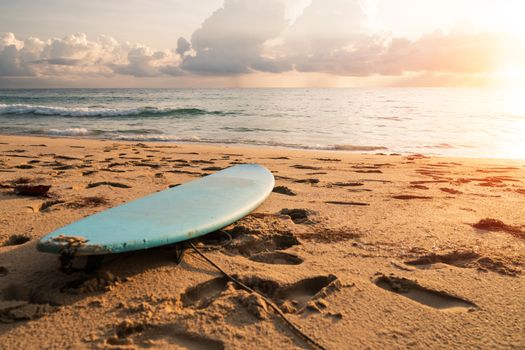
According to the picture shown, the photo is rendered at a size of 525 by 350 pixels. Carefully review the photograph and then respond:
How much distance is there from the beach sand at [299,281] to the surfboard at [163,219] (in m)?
0.16

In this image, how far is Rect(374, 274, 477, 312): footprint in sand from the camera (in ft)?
5.45

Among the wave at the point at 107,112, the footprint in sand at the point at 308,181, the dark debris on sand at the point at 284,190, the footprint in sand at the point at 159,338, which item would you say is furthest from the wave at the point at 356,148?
the wave at the point at 107,112

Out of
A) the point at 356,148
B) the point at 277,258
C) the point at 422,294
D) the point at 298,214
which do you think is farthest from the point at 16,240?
the point at 356,148

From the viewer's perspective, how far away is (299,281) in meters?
1.84

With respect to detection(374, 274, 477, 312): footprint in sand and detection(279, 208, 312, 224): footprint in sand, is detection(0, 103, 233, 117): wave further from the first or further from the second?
detection(374, 274, 477, 312): footprint in sand

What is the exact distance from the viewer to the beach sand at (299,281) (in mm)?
1431

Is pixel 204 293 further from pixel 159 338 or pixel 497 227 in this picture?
pixel 497 227

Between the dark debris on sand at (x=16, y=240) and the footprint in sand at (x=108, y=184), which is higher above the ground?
the footprint in sand at (x=108, y=184)

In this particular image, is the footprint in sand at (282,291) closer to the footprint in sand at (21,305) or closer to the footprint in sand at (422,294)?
the footprint in sand at (422,294)

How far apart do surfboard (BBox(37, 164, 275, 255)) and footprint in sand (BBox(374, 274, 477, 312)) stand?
0.99 metres

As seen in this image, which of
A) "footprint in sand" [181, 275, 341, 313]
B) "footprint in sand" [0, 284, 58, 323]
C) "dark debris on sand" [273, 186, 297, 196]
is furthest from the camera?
"dark debris on sand" [273, 186, 297, 196]

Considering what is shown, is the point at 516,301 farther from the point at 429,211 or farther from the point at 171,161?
the point at 171,161

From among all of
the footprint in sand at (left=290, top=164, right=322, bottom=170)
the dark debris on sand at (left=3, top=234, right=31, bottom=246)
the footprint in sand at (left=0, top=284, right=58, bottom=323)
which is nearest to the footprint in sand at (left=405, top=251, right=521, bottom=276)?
the footprint in sand at (left=0, top=284, right=58, bottom=323)

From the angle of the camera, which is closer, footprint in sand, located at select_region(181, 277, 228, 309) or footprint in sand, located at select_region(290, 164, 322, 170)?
footprint in sand, located at select_region(181, 277, 228, 309)
